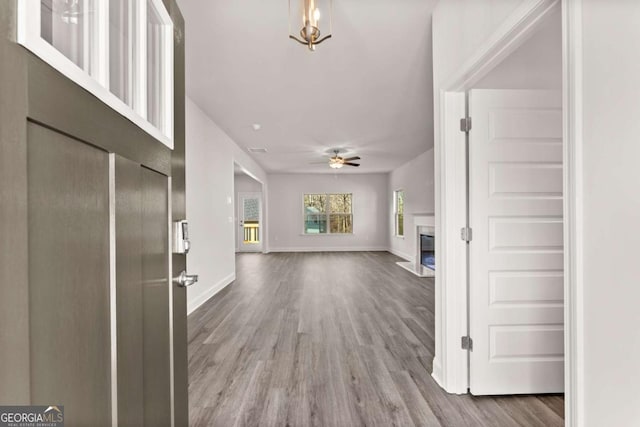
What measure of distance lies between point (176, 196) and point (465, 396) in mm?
2039

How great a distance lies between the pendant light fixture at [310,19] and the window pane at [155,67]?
2.86 feet

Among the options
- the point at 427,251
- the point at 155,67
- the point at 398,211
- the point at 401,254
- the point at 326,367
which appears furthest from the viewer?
the point at 398,211

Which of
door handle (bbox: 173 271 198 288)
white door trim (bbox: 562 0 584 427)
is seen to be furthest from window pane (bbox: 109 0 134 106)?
white door trim (bbox: 562 0 584 427)

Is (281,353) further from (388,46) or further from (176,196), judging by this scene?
(388,46)

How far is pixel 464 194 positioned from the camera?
6.82 ft

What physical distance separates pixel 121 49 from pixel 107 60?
12cm

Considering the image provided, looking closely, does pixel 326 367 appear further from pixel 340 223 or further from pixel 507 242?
pixel 340 223

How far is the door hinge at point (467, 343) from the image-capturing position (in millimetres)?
2059

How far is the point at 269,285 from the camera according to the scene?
5340mm

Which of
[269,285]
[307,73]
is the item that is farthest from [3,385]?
[269,285]

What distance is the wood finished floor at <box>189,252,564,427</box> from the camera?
6.02ft

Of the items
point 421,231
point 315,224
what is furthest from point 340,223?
point 421,231

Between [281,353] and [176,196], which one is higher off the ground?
[176,196]

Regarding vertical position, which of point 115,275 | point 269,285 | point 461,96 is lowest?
point 269,285
